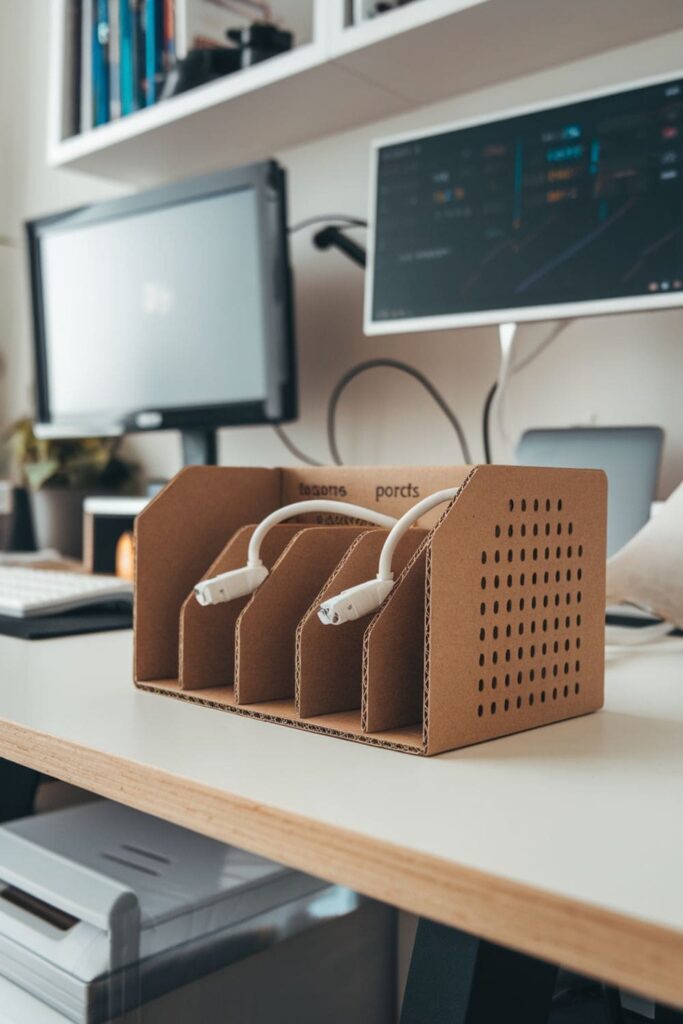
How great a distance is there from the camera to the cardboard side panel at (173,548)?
0.70 metres

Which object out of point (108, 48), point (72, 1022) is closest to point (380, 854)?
point (72, 1022)

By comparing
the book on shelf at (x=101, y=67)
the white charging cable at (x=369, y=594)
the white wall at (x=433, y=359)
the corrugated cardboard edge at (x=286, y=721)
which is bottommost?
the corrugated cardboard edge at (x=286, y=721)

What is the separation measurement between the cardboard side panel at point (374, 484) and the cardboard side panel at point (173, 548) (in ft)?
0.19

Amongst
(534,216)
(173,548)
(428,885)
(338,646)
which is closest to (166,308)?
(534,216)

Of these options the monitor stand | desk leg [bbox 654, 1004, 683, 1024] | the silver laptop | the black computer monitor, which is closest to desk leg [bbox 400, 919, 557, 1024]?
desk leg [bbox 654, 1004, 683, 1024]

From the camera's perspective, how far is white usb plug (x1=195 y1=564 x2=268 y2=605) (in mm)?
642

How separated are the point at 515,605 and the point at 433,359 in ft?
3.02

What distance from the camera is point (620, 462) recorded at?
40.9 inches

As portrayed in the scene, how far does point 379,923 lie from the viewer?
1135 millimetres

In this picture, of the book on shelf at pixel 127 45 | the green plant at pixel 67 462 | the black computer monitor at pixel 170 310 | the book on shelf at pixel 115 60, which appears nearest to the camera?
the black computer monitor at pixel 170 310

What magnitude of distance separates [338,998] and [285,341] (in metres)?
0.86

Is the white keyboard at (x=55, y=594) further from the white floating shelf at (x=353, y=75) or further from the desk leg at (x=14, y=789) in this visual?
the white floating shelf at (x=353, y=75)

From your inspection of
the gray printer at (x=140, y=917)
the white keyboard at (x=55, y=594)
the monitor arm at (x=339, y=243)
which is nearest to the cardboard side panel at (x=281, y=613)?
the gray printer at (x=140, y=917)

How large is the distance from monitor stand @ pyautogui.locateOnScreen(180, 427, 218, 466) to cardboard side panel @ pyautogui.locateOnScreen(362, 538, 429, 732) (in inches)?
39.1
